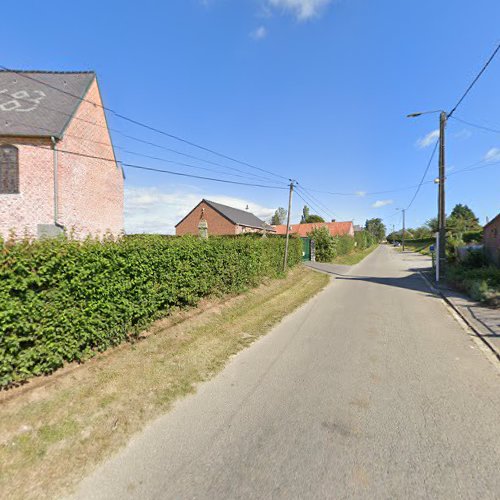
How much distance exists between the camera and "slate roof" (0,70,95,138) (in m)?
13.7

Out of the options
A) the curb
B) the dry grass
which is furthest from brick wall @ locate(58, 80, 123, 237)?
the curb

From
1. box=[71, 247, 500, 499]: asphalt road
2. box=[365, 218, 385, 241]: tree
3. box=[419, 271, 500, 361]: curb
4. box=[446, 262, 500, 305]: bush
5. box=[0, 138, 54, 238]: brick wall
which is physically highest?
box=[365, 218, 385, 241]: tree

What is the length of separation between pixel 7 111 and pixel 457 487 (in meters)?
21.5

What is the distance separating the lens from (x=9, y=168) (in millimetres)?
13586

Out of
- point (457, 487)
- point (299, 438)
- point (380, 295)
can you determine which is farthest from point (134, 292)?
point (380, 295)

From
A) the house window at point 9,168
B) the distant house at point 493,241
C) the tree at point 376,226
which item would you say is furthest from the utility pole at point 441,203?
the tree at point 376,226

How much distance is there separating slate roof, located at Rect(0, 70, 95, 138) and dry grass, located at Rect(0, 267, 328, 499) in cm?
1436

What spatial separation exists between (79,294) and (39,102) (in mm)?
17925

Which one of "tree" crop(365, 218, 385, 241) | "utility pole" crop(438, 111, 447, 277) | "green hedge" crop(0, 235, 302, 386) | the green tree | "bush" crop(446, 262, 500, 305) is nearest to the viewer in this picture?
"green hedge" crop(0, 235, 302, 386)

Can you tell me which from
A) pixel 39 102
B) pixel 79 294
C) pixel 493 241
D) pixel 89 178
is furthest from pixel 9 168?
pixel 493 241

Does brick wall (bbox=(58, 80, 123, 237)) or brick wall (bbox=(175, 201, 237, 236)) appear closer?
brick wall (bbox=(58, 80, 123, 237))

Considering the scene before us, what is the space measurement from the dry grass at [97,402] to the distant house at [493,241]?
42.9 ft

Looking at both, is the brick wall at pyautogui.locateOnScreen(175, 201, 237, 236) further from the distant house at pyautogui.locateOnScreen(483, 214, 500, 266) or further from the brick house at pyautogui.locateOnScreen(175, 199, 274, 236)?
the distant house at pyautogui.locateOnScreen(483, 214, 500, 266)

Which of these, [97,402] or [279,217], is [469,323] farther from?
[279,217]
